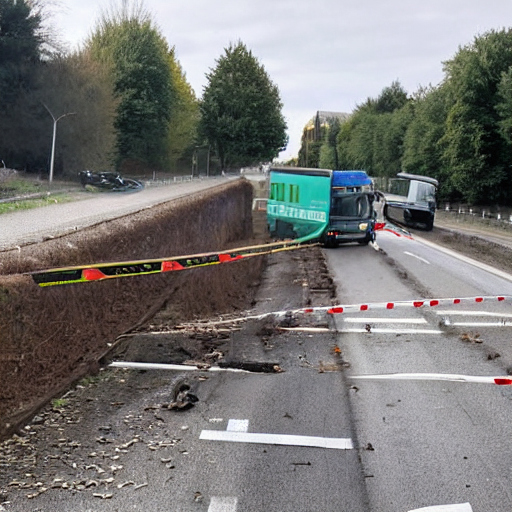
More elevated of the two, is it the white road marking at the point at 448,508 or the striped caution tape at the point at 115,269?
the striped caution tape at the point at 115,269

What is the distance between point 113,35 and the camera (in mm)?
62719

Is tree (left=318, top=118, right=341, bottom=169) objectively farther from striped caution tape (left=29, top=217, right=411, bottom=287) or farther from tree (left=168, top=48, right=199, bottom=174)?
striped caution tape (left=29, top=217, right=411, bottom=287)

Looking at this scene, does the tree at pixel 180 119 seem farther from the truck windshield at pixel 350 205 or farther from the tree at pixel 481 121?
the truck windshield at pixel 350 205

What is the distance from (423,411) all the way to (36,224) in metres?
14.1

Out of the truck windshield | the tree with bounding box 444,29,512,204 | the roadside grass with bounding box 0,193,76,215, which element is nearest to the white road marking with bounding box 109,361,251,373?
the roadside grass with bounding box 0,193,76,215

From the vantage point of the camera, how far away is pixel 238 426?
8.07 meters

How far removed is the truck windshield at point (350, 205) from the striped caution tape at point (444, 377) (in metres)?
17.4

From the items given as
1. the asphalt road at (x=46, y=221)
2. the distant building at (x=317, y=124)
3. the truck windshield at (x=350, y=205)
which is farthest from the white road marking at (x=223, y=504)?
the distant building at (x=317, y=124)

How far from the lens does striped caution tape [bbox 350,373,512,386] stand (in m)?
9.68

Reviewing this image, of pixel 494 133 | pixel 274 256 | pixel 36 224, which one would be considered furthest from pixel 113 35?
pixel 36 224

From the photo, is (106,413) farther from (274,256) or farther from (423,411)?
(274,256)

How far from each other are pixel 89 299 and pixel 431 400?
637 cm

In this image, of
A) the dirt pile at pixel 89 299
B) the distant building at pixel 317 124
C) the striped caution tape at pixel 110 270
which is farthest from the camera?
the distant building at pixel 317 124

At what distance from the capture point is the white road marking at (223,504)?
5.97 meters
